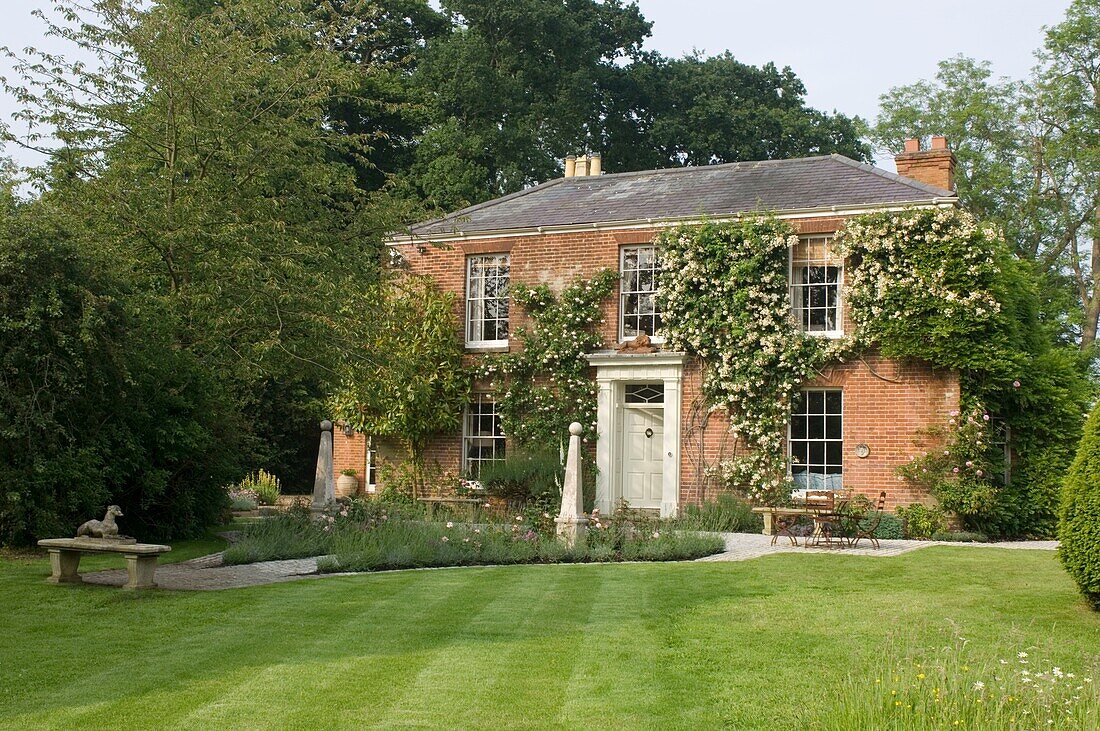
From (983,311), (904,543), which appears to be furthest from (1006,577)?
(983,311)

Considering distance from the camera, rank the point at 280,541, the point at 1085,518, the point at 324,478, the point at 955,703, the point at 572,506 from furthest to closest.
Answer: the point at 324,478
the point at 572,506
the point at 280,541
the point at 1085,518
the point at 955,703

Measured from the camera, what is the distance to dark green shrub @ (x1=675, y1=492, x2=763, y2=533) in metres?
18.2

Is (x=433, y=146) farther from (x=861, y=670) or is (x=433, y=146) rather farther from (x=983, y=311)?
(x=861, y=670)

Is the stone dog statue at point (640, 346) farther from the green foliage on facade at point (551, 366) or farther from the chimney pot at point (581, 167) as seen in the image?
the chimney pot at point (581, 167)

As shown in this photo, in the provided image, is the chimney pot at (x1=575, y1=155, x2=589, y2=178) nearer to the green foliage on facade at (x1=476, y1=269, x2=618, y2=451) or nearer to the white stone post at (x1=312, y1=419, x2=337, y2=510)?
the green foliage on facade at (x1=476, y1=269, x2=618, y2=451)

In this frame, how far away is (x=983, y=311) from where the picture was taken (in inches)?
709

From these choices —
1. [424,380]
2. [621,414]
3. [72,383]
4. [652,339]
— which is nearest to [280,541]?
[72,383]

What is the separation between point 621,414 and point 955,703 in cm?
1543

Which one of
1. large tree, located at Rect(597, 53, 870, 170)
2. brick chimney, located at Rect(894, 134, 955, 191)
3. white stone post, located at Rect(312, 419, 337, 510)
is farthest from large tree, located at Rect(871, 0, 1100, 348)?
white stone post, located at Rect(312, 419, 337, 510)

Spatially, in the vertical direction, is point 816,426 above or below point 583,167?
below

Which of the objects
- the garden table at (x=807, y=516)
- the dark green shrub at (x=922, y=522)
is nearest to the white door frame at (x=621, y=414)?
the garden table at (x=807, y=516)

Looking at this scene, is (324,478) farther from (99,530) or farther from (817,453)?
(817,453)

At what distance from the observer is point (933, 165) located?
21172mm

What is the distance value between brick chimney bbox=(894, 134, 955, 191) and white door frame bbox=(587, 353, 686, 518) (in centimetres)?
624
